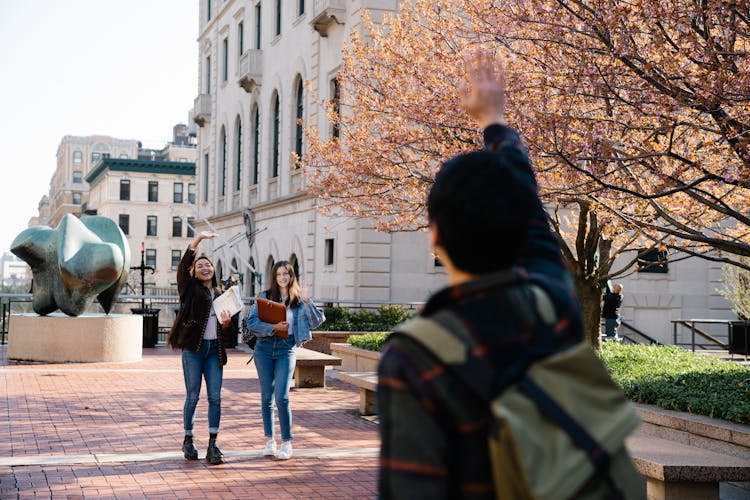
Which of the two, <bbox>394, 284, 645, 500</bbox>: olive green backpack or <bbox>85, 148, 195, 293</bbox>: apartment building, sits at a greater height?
<bbox>85, 148, 195, 293</bbox>: apartment building

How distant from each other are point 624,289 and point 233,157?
21.1 m

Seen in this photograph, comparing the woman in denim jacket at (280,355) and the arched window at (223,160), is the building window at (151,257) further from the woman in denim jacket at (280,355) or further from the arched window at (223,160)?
the woman in denim jacket at (280,355)

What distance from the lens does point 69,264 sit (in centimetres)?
1972

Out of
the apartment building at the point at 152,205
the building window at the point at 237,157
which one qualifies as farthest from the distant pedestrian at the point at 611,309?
the apartment building at the point at 152,205

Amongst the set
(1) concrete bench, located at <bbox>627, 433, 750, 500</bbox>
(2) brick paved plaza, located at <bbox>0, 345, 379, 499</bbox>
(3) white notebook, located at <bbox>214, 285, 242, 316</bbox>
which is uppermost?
(3) white notebook, located at <bbox>214, 285, 242, 316</bbox>

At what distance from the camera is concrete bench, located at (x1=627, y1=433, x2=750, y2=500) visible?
21.8 ft

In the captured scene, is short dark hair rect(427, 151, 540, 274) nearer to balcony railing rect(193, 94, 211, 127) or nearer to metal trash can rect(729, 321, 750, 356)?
metal trash can rect(729, 321, 750, 356)

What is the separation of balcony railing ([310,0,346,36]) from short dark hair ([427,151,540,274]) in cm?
2815

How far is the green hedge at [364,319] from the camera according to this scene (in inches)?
937

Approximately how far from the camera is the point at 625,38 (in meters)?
8.76

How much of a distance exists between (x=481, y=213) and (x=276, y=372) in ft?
24.8

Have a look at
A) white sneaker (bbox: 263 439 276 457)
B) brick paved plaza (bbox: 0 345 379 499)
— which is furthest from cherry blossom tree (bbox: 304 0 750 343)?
white sneaker (bbox: 263 439 276 457)

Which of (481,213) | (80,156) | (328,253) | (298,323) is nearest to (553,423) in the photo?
(481,213)

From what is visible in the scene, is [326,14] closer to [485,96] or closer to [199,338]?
[199,338]
